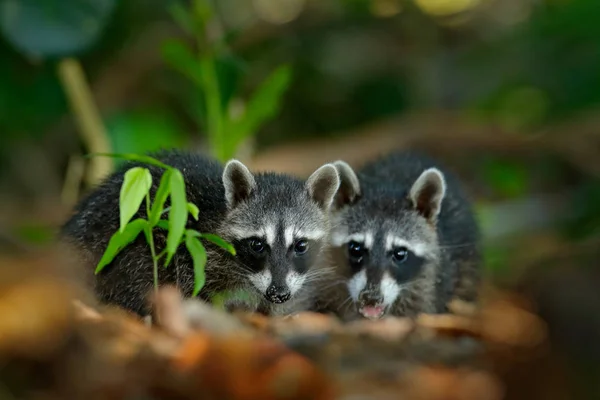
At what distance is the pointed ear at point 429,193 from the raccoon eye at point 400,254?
0.41 metres

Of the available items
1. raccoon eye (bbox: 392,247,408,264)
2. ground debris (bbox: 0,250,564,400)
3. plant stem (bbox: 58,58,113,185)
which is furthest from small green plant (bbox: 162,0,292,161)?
ground debris (bbox: 0,250,564,400)

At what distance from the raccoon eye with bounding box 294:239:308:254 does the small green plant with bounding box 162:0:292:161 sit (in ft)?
5.95

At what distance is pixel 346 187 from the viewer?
6.85 metres

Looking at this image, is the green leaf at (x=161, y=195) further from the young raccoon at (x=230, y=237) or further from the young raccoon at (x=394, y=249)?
the young raccoon at (x=394, y=249)

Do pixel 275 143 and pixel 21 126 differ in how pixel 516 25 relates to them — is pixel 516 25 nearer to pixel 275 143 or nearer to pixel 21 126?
pixel 275 143

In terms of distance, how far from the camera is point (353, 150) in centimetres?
1014

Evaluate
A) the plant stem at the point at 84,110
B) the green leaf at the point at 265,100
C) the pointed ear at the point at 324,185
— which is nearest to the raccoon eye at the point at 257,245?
the pointed ear at the point at 324,185

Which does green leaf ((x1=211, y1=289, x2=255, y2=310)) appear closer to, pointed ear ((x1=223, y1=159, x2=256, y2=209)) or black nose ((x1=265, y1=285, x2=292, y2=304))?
black nose ((x1=265, y1=285, x2=292, y2=304))

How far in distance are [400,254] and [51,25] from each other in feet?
14.9

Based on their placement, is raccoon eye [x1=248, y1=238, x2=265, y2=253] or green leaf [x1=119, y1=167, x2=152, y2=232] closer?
green leaf [x1=119, y1=167, x2=152, y2=232]

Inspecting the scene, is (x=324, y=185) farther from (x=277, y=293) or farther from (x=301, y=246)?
(x=277, y=293)

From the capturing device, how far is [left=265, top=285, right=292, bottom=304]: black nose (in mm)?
5602

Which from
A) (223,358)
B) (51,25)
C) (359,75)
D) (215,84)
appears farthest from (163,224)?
(359,75)

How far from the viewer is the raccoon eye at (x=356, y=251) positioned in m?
6.54
